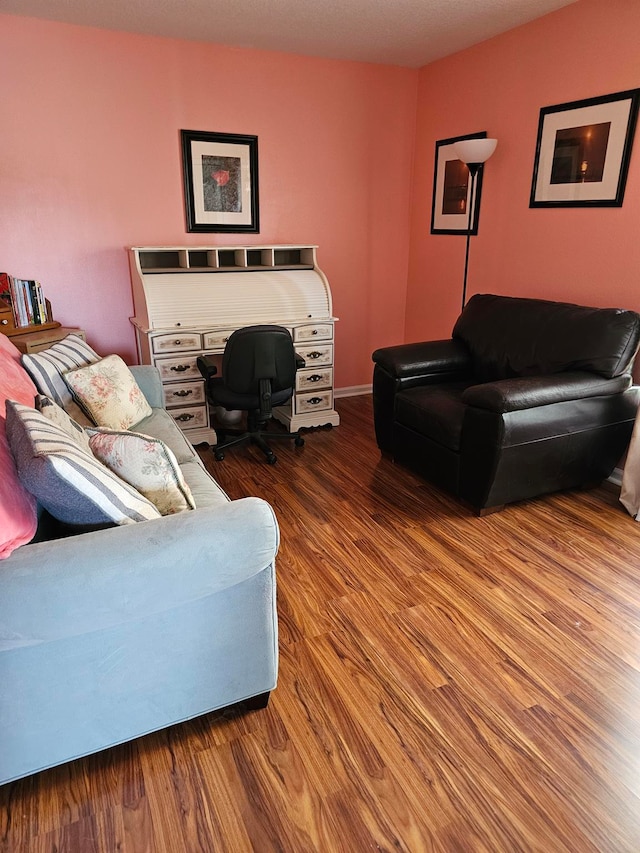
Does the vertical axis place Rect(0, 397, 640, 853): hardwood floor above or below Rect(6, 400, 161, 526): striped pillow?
below

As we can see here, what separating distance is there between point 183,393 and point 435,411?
157cm

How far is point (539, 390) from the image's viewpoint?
2.53m

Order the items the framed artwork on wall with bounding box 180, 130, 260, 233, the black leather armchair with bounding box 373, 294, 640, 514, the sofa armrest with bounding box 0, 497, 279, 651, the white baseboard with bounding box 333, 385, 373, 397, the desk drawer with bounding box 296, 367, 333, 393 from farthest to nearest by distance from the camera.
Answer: the white baseboard with bounding box 333, 385, 373, 397 < the desk drawer with bounding box 296, 367, 333, 393 < the framed artwork on wall with bounding box 180, 130, 260, 233 < the black leather armchair with bounding box 373, 294, 640, 514 < the sofa armrest with bounding box 0, 497, 279, 651

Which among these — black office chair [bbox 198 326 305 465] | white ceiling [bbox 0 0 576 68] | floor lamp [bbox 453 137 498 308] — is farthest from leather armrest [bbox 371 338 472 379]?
white ceiling [bbox 0 0 576 68]

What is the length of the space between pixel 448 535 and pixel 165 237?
2654mm

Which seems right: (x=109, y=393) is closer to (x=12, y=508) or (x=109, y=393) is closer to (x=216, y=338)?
(x=216, y=338)

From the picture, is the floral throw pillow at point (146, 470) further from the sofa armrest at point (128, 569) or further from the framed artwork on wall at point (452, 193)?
the framed artwork on wall at point (452, 193)

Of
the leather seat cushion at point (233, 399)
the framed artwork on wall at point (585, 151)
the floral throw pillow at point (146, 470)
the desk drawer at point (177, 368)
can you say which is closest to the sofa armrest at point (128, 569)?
the floral throw pillow at point (146, 470)

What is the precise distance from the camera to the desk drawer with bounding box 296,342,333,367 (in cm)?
374

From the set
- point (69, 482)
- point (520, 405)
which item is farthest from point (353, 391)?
A: point (69, 482)

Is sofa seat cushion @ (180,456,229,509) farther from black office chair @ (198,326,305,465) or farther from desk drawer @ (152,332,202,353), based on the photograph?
desk drawer @ (152,332,202,353)

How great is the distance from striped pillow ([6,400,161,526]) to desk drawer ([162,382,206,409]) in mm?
1898

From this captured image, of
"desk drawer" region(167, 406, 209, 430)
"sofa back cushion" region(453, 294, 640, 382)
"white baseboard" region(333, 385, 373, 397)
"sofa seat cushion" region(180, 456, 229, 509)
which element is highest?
"sofa back cushion" region(453, 294, 640, 382)

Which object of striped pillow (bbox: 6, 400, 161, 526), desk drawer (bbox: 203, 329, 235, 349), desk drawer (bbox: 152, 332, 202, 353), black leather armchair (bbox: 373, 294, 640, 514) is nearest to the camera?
striped pillow (bbox: 6, 400, 161, 526)
